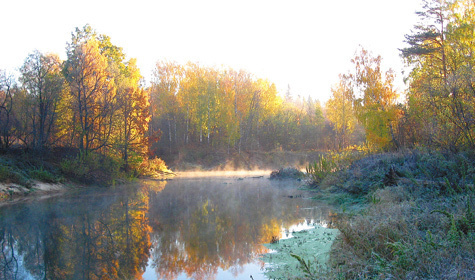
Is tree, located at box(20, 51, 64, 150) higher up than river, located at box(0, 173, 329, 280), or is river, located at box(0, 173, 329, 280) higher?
tree, located at box(20, 51, 64, 150)

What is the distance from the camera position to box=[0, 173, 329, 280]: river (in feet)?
18.3

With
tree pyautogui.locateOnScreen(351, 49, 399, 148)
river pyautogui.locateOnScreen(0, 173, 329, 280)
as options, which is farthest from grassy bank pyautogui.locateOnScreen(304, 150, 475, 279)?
tree pyautogui.locateOnScreen(351, 49, 399, 148)

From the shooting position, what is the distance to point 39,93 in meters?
20.5

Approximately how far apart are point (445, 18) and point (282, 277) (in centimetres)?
2720

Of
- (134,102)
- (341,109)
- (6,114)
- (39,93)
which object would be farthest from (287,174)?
(341,109)

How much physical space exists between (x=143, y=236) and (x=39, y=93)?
16857mm

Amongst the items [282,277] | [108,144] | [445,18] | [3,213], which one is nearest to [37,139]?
[108,144]

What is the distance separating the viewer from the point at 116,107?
2522 cm

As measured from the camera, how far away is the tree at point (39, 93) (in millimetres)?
20188

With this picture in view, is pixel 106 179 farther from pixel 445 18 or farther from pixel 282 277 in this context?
pixel 445 18

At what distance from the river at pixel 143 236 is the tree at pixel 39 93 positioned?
8.41m

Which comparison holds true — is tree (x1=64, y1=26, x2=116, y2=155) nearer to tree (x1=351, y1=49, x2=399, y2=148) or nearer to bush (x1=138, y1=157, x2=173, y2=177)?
bush (x1=138, y1=157, x2=173, y2=177)

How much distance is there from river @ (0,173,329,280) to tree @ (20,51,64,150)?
8.41 metres

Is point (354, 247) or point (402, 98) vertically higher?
point (402, 98)
